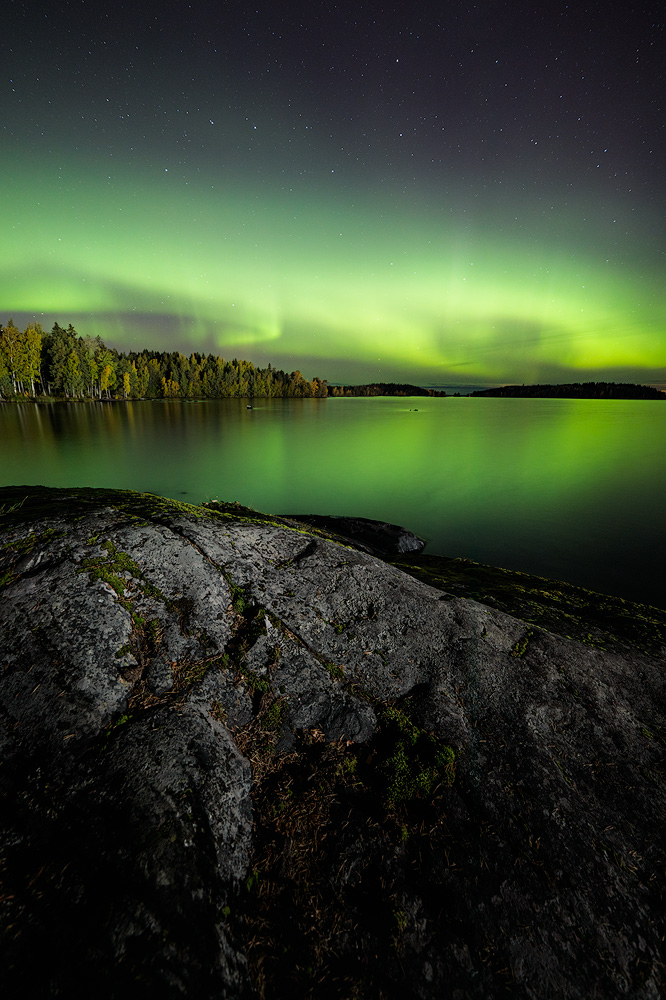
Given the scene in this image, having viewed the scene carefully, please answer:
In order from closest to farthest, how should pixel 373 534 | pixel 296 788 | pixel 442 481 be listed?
pixel 296 788 → pixel 373 534 → pixel 442 481

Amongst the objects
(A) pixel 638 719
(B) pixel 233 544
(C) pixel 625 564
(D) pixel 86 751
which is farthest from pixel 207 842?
(C) pixel 625 564

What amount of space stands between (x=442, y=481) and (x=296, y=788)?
83.4 ft

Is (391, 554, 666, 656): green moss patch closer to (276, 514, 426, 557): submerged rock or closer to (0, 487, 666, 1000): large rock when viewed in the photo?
(0, 487, 666, 1000): large rock

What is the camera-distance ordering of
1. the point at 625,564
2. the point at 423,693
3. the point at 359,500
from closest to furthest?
the point at 423,693, the point at 625,564, the point at 359,500

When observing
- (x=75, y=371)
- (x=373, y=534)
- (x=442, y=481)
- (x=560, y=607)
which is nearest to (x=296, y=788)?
(x=560, y=607)

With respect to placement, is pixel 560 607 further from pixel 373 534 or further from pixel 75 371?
pixel 75 371

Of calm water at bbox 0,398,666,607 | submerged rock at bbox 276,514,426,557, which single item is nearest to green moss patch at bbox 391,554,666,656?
submerged rock at bbox 276,514,426,557

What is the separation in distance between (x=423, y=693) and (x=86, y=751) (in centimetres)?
330

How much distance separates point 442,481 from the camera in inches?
1064

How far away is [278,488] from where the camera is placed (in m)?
25.3

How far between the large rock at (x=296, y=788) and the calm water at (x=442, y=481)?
11.1 meters

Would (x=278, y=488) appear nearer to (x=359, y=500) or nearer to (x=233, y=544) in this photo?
(x=359, y=500)

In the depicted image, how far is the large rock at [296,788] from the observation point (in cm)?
237

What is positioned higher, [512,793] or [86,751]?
[86,751]
